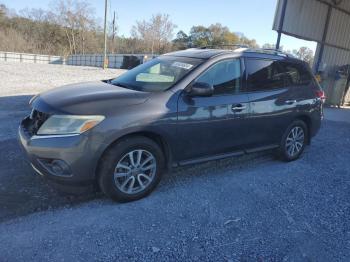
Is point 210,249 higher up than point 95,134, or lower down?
lower down

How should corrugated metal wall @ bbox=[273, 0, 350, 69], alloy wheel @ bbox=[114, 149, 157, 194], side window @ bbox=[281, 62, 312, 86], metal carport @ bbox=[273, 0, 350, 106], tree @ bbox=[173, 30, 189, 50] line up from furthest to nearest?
tree @ bbox=[173, 30, 189, 50] → corrugated metal wall @ bbox=[273, 0, 350, 69] → metal carport @ bbox=[273, 0, 350, 106] → side window @ bbox=[281, 62, 312, 86] → alloy wheel @ bbox=[114, 149, 157, 194]

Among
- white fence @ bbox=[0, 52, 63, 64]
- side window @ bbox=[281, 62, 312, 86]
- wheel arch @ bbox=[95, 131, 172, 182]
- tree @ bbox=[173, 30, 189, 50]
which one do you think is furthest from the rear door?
tree @ bbox=[173, 30, 189, 50]

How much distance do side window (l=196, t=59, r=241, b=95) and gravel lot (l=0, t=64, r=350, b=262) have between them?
4.13ft

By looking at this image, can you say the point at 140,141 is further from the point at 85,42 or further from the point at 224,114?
the point at 85,42

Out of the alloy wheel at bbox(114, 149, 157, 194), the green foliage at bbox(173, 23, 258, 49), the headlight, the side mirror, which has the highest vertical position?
the green foliage at bbox(173, 23, 258, 49)

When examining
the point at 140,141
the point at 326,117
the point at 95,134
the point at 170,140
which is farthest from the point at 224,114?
the point at 326,117

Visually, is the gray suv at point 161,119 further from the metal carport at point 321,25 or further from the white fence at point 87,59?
the white fence at point 87,59

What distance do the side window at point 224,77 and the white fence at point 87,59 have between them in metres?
25.3

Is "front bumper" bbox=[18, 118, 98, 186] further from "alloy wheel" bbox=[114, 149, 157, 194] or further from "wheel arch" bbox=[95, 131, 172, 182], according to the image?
"alloy wheel" bbox=[114, 149, 157, 194]

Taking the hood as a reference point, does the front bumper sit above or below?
below

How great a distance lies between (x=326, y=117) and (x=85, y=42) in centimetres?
5764

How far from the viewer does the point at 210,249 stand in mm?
2957

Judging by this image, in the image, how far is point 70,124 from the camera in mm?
3270

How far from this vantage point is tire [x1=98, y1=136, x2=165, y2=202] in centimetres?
343
